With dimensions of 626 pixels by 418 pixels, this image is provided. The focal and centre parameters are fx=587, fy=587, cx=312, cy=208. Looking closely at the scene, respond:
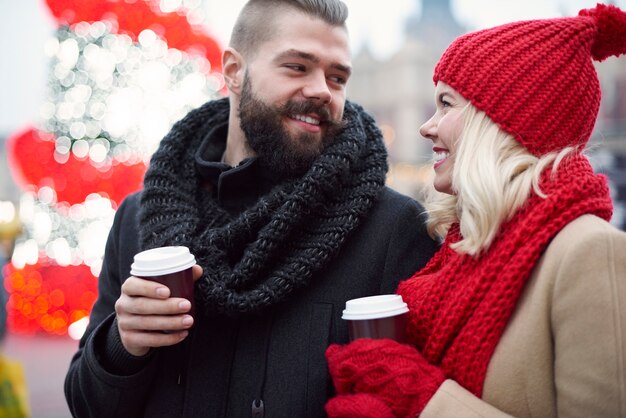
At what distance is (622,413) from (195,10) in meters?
6.89

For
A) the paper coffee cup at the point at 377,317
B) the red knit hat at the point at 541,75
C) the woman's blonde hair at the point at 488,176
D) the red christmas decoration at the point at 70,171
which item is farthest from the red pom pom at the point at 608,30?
the red christmas decoration at the point at 70,171

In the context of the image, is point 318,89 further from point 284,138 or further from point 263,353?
point 263,353

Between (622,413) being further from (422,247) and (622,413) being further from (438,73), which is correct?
(438,73)

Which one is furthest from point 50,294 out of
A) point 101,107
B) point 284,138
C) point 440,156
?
point 440,156

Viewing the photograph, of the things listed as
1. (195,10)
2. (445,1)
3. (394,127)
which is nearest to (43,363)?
(195,10)

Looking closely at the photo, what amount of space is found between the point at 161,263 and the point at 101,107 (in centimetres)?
628

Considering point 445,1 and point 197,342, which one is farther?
point 445,1

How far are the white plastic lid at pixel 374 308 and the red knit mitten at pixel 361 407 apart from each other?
215mm

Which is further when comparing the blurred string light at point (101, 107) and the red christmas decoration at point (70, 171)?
the red christmas decoration at point (70, 171)

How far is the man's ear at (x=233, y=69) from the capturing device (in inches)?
104

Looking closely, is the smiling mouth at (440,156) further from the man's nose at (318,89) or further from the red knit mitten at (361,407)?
the red knit mitten at (361,407)

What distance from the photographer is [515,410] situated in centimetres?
155

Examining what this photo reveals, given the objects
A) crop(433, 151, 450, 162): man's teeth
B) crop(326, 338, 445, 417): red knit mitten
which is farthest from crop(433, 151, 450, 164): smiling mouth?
→ crop(326, 338, 445, 417): red knit mitten

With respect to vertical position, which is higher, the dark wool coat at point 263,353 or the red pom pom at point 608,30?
the red pom pom at point 608,30
